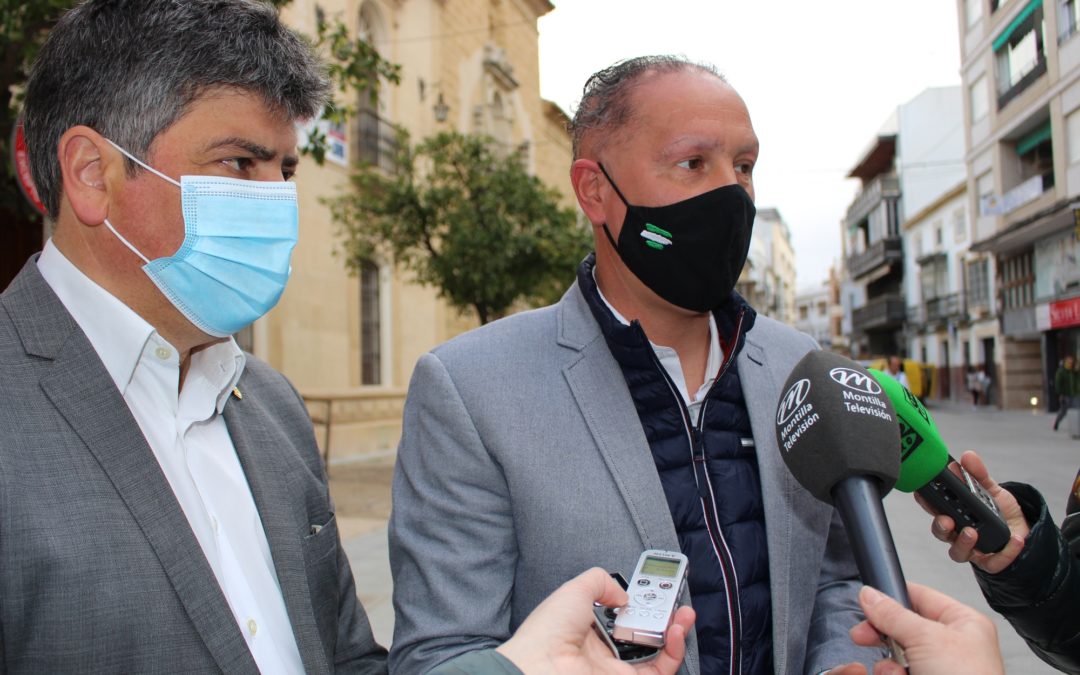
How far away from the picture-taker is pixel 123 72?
171 cm

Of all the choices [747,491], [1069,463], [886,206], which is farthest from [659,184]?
[886,206]

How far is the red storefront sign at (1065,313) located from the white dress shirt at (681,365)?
2340cm

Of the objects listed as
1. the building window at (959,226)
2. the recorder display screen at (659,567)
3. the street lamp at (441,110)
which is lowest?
the recorder display screen at (659,567)

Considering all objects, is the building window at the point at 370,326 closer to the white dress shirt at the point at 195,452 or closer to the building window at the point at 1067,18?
the building window at the point at 1067,18

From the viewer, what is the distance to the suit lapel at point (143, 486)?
1.51 m

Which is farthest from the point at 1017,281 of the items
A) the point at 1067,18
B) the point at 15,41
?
the point at 15,41

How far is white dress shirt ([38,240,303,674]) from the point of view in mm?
1677

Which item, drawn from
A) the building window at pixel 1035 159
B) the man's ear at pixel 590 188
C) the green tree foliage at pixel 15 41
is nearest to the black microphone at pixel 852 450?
the man's ear at pixel 590 188

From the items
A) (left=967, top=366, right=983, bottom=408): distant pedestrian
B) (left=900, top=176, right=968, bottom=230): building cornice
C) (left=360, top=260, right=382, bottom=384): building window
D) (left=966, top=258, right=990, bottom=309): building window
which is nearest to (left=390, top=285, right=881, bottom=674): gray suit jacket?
(left=360, top=260, right=382, bottom=384): building window

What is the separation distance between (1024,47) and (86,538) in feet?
24.9

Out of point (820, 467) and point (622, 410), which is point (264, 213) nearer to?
point (622, 410)

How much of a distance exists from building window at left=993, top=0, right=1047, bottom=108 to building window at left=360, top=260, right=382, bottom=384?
Answer: 10.3 metres

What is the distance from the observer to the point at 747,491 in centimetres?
187

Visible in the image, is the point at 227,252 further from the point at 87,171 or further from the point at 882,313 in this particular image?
the point at 882,313
